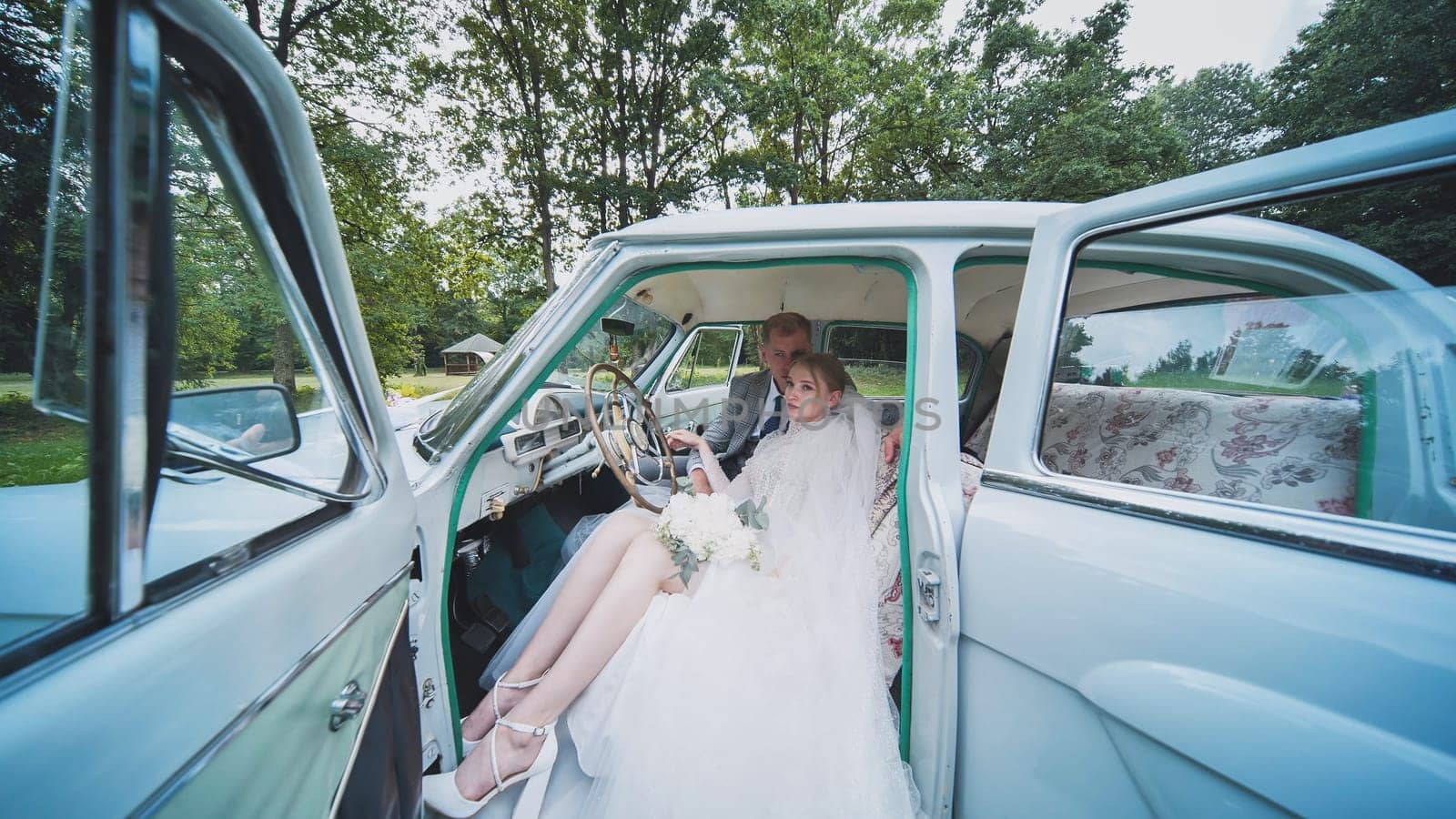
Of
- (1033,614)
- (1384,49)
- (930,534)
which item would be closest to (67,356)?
(930,534)

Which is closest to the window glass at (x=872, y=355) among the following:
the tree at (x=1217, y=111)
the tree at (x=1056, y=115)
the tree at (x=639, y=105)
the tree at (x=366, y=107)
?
the tree at (x=366, y=107)

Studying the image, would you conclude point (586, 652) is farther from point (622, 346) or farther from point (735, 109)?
point (735, 109)

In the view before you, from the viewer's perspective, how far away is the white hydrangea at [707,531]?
1809mm

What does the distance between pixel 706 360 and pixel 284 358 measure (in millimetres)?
3704

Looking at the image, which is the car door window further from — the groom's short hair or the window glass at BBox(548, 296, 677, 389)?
the window glass at BBox(548, 296, 677, 389)

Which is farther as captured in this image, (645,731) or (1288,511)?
(645,731)

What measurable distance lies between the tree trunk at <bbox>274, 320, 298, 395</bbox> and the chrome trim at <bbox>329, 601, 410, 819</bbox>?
553 millimetres

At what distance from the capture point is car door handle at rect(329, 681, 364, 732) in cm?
82

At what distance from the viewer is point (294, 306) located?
2.77 feet

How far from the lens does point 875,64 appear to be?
567 inches

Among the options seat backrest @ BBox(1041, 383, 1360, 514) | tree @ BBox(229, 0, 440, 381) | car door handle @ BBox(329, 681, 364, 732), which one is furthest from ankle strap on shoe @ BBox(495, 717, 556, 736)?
tree @ BBox(229, 0, 440, 381)

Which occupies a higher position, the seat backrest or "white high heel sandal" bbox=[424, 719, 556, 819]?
the seat backrest

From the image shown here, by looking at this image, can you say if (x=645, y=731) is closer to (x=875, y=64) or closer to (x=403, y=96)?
(x=403, y=96)

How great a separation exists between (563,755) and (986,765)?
1308 millimetres
